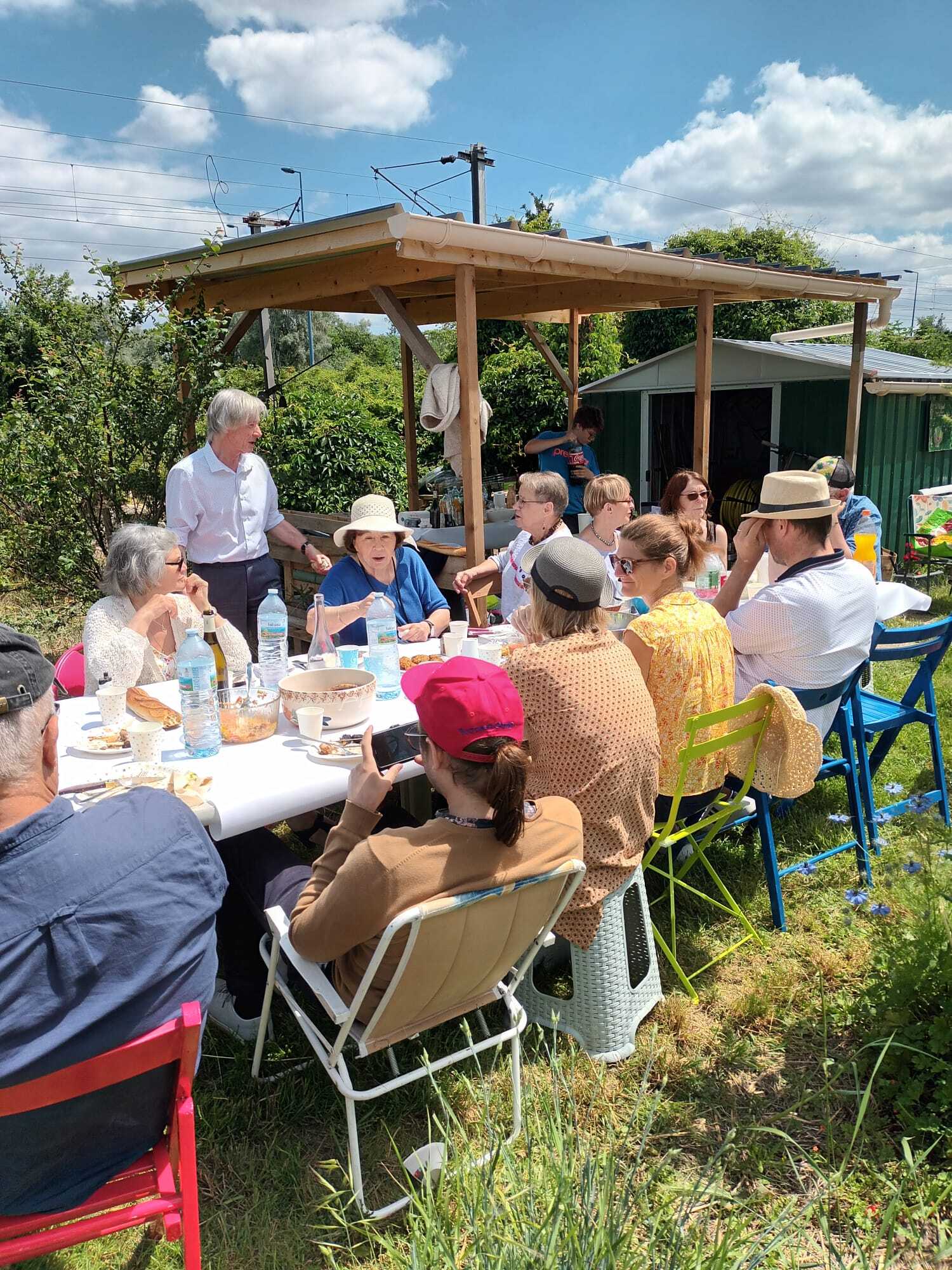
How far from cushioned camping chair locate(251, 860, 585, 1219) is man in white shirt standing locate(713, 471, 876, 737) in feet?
5.09

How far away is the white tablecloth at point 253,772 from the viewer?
2.17 metres

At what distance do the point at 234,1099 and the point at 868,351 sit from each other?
12986 millimetres

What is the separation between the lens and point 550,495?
14.0 feet

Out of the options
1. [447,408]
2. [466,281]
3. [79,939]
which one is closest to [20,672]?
[79,939]

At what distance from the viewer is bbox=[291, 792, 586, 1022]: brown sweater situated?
1.71m

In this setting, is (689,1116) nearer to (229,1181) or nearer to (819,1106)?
(819,1106)

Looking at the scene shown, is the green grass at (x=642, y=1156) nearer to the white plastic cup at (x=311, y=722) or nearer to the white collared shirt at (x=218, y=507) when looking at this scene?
the white plastic cup at (x=311, y=722)

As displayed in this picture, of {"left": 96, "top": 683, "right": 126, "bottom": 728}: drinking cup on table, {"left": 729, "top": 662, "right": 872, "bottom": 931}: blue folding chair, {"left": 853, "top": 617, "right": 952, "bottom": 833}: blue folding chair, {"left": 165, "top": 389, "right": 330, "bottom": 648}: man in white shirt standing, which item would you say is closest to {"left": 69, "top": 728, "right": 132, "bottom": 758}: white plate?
{"left": 96, "top": 683, "right": 126, "bottom": 728}: drinking cup on table

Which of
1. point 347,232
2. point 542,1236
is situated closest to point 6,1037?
point 542,1236

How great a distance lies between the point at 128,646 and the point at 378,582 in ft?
4.12

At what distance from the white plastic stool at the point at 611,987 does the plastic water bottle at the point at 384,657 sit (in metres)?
1.04

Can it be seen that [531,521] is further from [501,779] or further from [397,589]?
[501,779]

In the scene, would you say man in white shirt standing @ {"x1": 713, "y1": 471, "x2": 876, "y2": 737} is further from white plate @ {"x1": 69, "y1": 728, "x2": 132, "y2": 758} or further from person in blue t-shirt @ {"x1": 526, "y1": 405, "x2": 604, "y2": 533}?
Result: person in blue t-shirt @ {"x1": 526, "y1": 405, "x2": 604, "y2": 533}

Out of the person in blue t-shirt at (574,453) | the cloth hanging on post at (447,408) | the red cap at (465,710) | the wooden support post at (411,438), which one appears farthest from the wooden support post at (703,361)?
the red cap at (465,710)
